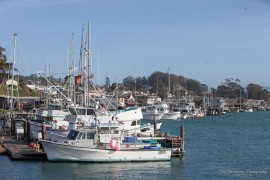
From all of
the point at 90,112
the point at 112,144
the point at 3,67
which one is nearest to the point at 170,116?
the point at 3,67

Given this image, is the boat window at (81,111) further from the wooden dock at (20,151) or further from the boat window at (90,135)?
the boat window at (90,135)

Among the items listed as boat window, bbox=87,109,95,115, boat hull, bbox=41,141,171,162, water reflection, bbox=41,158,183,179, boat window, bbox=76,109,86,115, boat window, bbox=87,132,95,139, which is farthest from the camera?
boat window, bbox=87,109,95,115

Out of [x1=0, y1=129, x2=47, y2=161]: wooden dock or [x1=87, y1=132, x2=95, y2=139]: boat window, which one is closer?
[x1=87, y1=132, x2=95, y2=139]: boat window

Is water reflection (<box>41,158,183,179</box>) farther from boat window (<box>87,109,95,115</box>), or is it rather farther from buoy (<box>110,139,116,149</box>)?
boat window (<box>87,109,95,115</box>)

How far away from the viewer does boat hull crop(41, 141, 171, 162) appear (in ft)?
111

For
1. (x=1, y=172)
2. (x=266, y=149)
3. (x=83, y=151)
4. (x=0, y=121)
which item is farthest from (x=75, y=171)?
(x=0, y=121)

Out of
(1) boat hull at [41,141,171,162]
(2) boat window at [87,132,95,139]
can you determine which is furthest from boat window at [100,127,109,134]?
(1) boat hull at [41,141,171,162]

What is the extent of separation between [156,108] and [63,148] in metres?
74.4

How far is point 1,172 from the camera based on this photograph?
31500 millimetres

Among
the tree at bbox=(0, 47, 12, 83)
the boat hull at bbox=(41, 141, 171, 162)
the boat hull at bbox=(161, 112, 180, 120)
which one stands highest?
the tree at bbox=(0, 47, 12, 83)

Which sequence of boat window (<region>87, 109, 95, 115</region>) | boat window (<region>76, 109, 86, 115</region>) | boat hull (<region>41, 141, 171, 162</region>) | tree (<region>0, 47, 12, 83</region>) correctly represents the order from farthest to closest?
tree (<region>0, 47, 12, 83</region>) → boat window (<region>87, 109, 95, 115</region>) → boat window (<region>76, 109, 86, 115</region>) → boat hull (<region>41, 141, 171, 162</region>)

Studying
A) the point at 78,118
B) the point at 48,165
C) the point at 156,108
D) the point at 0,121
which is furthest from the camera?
the point at 156,108

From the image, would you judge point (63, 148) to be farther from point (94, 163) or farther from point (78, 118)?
point (78, 118)

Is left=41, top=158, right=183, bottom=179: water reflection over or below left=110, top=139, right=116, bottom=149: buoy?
below
